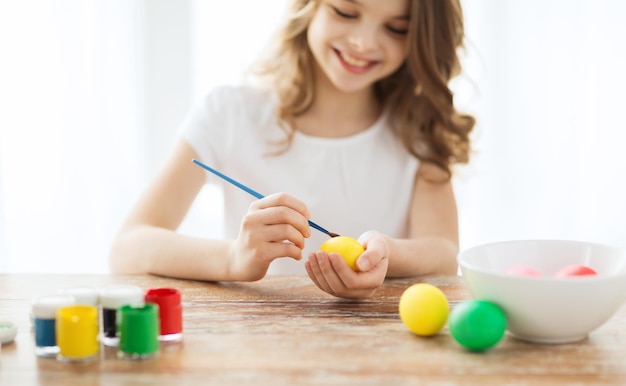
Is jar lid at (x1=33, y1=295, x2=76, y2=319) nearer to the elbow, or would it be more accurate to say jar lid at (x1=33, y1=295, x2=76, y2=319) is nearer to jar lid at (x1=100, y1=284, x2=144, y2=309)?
jar lid at (x1=100, y1=284, x2=144, y2=309)

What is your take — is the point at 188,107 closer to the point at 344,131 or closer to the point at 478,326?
the point at 344,131

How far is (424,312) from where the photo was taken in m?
1.10

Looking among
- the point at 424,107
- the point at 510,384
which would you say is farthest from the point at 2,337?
the point at 424,107

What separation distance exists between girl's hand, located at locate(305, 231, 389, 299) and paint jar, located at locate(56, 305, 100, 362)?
0.41m

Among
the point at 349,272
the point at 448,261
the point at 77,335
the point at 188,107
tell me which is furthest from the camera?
the point at 188,107

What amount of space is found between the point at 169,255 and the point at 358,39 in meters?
0.69

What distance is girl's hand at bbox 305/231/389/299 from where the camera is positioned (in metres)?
1.29

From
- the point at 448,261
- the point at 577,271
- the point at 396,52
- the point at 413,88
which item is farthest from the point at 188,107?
the point at 577,271

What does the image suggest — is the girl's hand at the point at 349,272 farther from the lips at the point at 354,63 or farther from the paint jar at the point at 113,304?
the lips at the point at 354,63

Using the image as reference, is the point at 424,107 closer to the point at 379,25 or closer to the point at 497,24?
the point at 379,25

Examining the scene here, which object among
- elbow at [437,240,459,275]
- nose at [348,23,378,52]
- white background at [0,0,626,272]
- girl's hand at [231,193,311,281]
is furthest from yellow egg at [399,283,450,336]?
white background at [0,0,626,272]

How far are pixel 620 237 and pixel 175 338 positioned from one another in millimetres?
2595

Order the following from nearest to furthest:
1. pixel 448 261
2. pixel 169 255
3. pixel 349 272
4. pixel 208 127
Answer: pixel 349 272, pixel 169 255, pixel 448 261, pixel 208 127

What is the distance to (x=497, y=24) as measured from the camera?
133 inches
